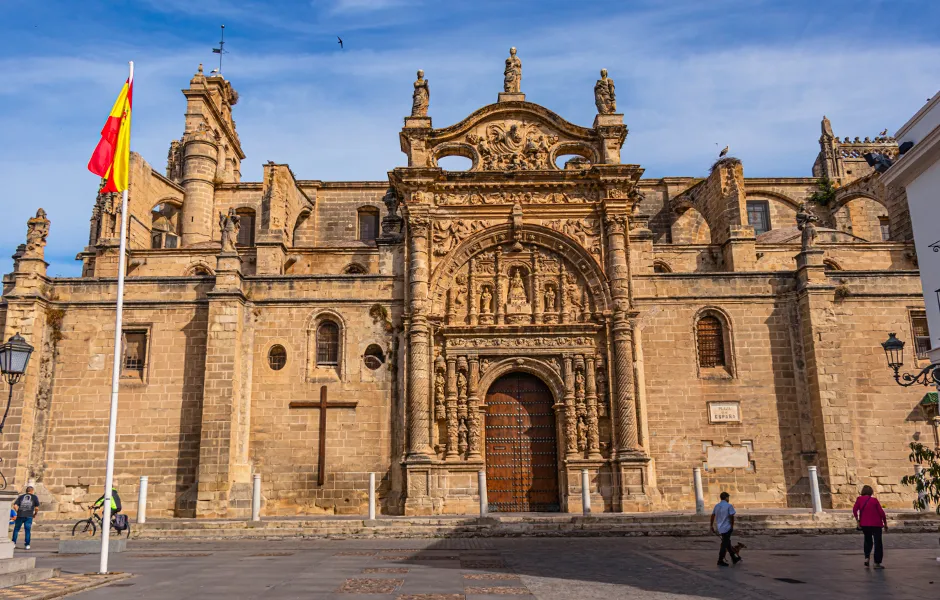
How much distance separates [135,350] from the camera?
2256 cm

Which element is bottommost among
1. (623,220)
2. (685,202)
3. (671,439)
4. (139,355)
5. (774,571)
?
(774,571)

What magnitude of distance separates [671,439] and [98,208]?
28.9 metres

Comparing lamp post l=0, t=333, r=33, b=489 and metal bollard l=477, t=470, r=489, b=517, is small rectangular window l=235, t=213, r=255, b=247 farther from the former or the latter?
lamp post l=0, t=333, r=33, b=489

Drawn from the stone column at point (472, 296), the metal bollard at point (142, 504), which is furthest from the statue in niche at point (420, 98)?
the metal bollard at point (142, 504)

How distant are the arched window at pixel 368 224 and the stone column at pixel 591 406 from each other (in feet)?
56.9

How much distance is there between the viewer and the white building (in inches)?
472

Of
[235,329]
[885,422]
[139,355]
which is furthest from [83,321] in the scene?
[885,422]

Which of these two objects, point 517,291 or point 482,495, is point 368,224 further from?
point 482,495

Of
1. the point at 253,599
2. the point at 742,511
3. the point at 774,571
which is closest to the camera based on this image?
the point at 253,599

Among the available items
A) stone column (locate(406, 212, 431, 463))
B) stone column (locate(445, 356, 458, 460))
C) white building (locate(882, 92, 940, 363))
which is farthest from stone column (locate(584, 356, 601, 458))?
white building (locate(882, 92, 940, 363))

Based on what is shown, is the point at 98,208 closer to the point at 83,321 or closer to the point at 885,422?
the point at 83,321

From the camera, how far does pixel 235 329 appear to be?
855 inches

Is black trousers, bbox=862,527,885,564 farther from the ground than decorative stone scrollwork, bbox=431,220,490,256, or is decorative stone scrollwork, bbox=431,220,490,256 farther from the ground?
decorative stone scrollwork, bbox=431,220,490,256

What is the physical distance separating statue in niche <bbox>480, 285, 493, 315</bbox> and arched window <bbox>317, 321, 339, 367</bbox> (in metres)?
4.36
